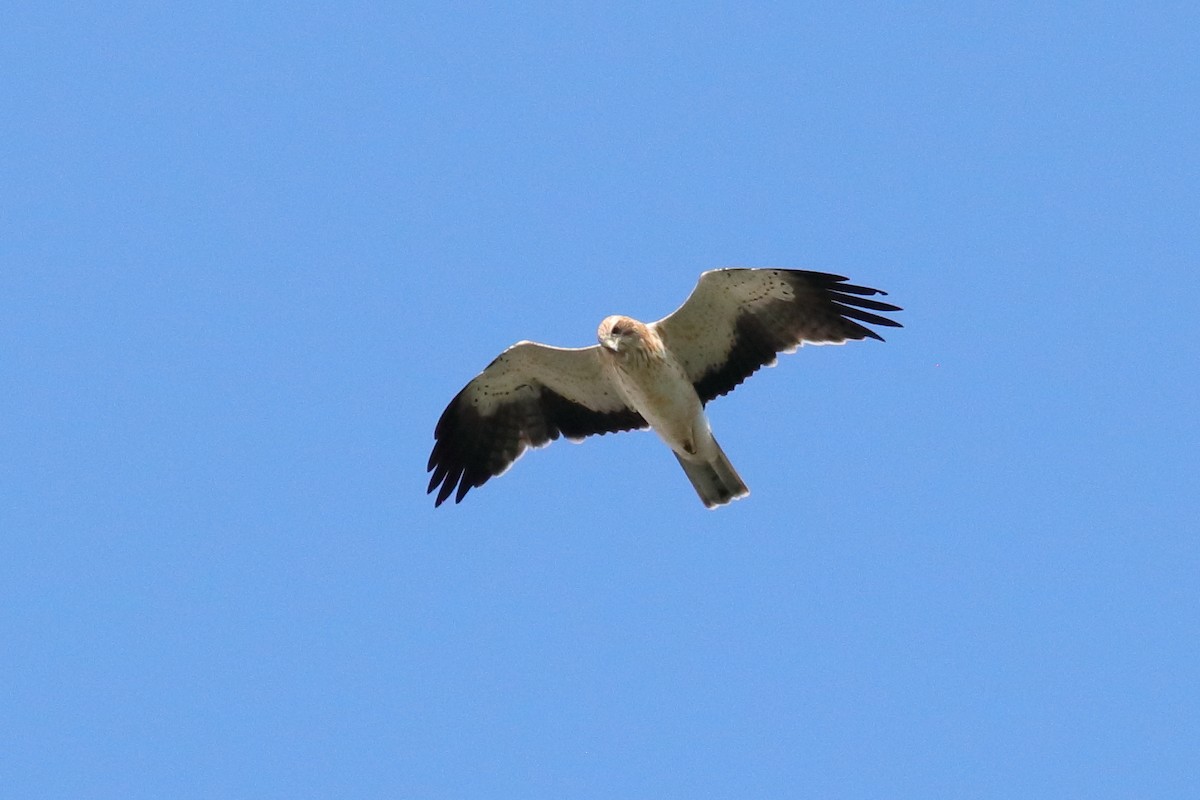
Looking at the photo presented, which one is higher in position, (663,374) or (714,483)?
(663,374)

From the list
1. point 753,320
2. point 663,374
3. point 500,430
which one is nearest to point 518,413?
point 500,430

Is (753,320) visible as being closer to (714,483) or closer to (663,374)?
(663,374)

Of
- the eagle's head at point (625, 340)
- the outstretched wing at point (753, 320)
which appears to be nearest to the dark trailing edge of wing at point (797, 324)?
the outstretched wing at point (753, 320)

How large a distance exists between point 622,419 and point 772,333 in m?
1.67

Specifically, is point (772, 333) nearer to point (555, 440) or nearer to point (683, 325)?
point (683, 325)

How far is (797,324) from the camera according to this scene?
14.0m

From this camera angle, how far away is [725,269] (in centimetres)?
1366

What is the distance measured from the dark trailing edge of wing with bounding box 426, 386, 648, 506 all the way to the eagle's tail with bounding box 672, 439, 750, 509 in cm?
73

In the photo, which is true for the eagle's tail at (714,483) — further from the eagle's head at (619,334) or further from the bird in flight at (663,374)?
the eagle's head at (619,334)

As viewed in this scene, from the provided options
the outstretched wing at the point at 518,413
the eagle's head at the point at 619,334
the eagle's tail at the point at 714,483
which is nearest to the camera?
the eagle's head at the point at 619,334

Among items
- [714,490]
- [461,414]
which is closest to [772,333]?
[714,490]

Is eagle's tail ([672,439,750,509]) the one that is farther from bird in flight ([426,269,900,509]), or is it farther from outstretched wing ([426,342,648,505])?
outstretched wing ([426,342,648,505])

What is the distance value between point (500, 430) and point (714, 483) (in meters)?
2.18

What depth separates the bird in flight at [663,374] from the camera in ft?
45.3
